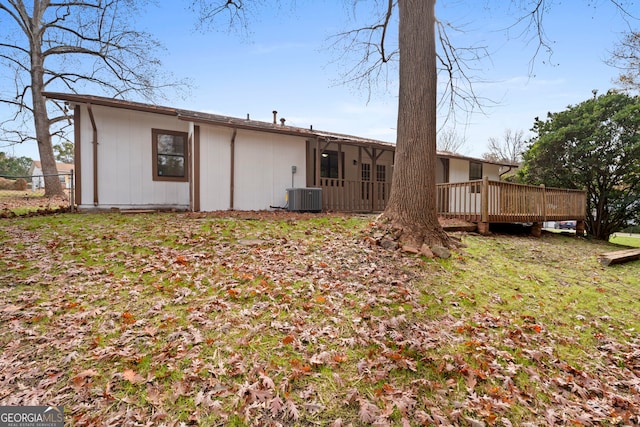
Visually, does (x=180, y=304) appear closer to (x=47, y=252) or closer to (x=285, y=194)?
(x=47, y=252)

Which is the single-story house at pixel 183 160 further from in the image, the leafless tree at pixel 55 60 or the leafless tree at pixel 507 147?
the leafless tree at pixel 507 147

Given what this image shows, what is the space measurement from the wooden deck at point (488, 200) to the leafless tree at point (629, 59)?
6.13 meters

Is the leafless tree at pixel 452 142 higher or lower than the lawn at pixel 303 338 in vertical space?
higher

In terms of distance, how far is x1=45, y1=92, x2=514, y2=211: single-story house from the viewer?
8.97 metres

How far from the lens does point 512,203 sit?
367 inches

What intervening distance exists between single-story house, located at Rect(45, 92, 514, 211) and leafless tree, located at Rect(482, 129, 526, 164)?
32.8 m

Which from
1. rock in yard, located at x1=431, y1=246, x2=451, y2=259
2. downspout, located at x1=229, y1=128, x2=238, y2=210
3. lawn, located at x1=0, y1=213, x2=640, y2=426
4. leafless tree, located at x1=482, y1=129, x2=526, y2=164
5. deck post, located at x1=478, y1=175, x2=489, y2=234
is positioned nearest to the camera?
lawn, located at x1=0, y1=213, x2=640, y2=426

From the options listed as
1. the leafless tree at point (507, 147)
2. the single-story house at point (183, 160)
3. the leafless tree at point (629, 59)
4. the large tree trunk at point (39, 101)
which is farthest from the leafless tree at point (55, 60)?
the leafless tree at point (507, 147)

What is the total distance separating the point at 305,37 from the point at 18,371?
391 inches

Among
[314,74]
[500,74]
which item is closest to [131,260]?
[314,74]

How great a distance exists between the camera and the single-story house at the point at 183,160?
897 cm

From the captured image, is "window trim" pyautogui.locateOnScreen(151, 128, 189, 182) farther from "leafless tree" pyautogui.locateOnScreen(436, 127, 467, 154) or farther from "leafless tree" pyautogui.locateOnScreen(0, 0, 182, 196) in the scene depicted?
"leafless tree" pyautogui.locateOnScreen(436, 127, 467, 154)

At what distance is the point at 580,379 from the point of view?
2830 mm

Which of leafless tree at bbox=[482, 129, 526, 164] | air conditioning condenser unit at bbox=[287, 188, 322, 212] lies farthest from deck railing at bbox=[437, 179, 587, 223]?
leafless tree at bbox=[482, 129, 526, 164]
